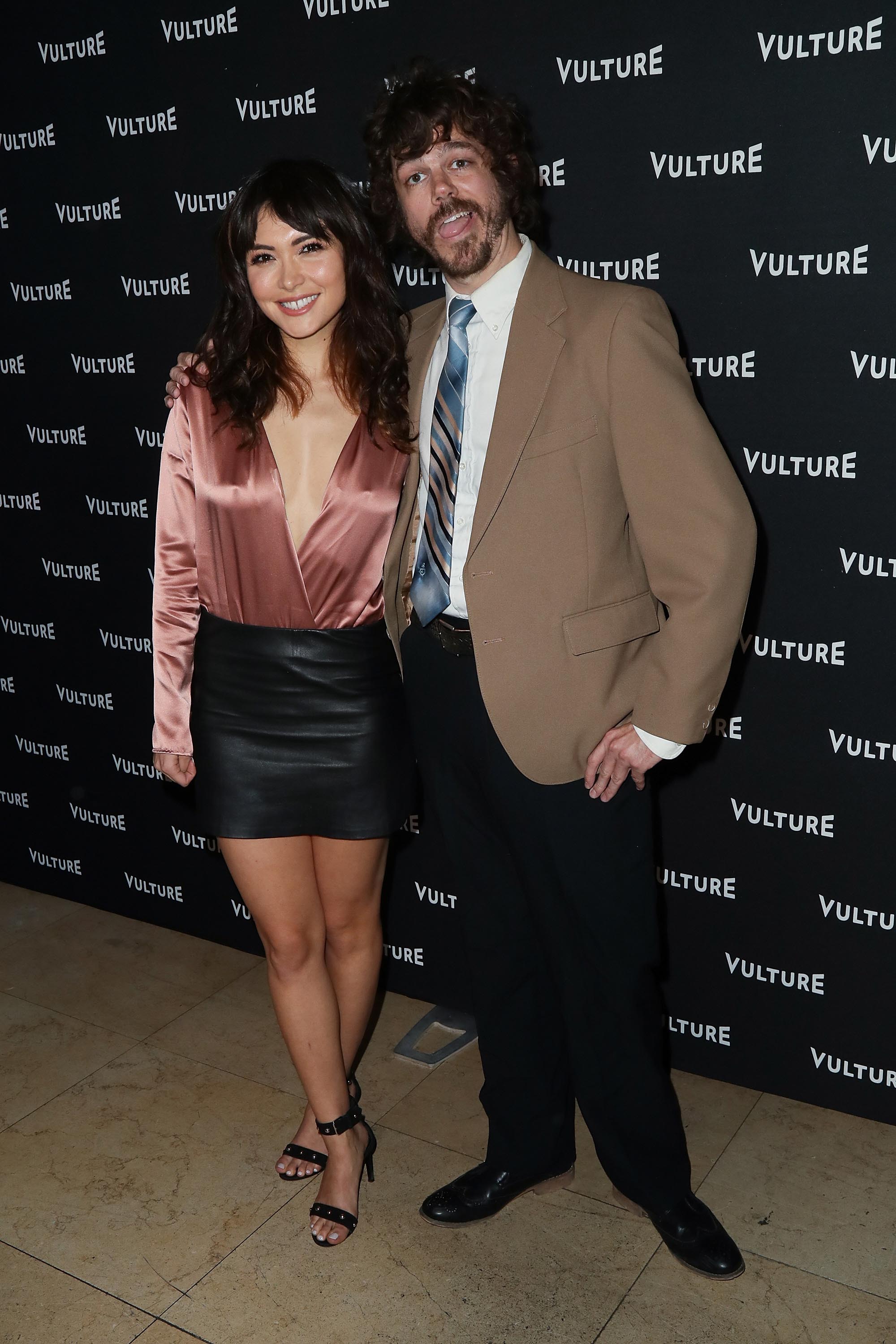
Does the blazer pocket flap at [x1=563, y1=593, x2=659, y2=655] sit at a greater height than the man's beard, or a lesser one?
lesser

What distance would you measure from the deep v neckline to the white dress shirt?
0.24m

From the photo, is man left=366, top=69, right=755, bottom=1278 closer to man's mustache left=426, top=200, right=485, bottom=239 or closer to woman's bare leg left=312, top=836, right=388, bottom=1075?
man's mustache left=426, top=200, right=485, bottom=239

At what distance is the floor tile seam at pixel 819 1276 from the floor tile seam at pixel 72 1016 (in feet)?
5.26

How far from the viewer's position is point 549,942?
81.7 inches

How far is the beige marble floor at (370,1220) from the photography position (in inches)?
82.1

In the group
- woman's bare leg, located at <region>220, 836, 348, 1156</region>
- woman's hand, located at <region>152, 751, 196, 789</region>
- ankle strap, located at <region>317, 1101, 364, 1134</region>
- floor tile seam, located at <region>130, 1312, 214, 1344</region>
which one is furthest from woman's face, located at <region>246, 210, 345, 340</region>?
floor tile seam, located at <region>130, 1312, 214, 1344</region>

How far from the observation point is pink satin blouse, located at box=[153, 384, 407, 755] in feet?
6.75

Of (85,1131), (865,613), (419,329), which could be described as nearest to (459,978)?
(85,1131)

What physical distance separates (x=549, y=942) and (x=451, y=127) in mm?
1401

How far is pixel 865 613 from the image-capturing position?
7.63ft

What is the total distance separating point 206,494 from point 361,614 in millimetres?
350

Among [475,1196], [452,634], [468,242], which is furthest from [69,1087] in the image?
[468,242]

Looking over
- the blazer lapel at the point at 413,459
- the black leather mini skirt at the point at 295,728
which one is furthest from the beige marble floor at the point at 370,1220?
the blazer lapel at the point at 413,459

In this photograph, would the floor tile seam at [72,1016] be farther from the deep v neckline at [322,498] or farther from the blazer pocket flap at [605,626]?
the blazer pocket flap at [605,626]
